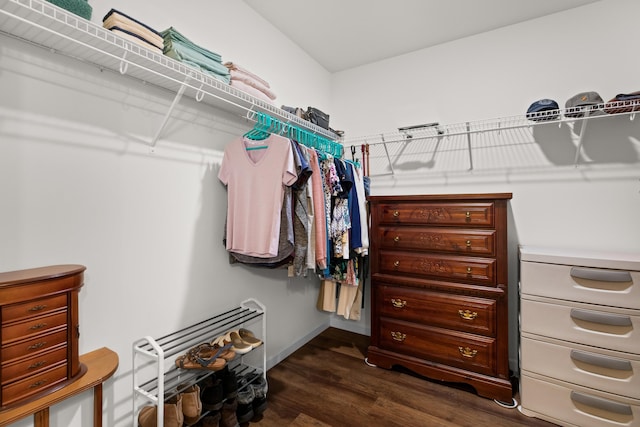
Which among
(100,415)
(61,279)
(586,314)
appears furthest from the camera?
(586,314)

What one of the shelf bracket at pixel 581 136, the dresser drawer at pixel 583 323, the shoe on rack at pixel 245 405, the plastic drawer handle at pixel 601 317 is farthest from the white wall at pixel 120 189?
the shelf bracket at pixel 581 136

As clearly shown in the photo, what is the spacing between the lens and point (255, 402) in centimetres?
173

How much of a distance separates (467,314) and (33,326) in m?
2.17

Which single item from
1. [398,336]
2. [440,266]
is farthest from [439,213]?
[398,336]

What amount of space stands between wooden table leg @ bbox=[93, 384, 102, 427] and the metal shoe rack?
174mm

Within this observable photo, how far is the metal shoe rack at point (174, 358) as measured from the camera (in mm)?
1301

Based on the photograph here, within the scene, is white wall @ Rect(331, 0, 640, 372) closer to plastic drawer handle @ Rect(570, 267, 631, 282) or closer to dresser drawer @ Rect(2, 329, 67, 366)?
plastic drawer handle @ Rect(570, 267, 631, 282)

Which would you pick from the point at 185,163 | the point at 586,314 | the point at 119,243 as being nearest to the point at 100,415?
the point at 119,243

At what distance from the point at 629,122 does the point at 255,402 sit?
2938 mm

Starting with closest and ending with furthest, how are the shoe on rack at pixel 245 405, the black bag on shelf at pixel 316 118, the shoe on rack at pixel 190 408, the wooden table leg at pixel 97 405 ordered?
1. the wooden table leg at pixel 97 405
2. the shoe on rack at pixel 190 408
3. the shoe on rack at pixel 245 405
4. the black bag on shelf at pixel 316 118

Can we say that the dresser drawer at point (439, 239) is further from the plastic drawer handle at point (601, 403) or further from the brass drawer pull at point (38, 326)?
the brass drawer pull at point (38, 326)

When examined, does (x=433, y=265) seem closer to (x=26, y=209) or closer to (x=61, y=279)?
(x=61, y=279)

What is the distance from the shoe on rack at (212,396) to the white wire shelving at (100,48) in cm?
129

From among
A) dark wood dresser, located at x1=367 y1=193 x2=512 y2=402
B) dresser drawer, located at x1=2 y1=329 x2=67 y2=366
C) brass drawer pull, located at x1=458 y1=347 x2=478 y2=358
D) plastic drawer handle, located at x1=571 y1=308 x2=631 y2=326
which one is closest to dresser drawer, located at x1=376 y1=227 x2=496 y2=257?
dark wood dresser, located at x1=367 y1=193 x2=512 y2=402
